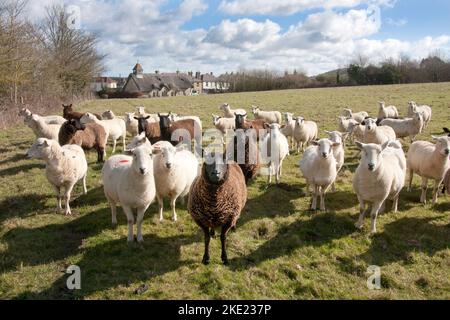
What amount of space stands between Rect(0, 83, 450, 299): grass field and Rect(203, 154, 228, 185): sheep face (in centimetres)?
137

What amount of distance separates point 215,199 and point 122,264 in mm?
1762

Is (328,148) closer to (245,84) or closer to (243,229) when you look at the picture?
(243,229)

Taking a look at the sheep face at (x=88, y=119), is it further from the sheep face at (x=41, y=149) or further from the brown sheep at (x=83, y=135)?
the sheep face at (x=41, y=149)

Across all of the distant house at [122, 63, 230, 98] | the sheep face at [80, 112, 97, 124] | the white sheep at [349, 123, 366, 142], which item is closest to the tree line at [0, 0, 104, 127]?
the sheep face at [80, 112, 97, 124]

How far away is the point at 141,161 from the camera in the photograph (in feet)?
19.1

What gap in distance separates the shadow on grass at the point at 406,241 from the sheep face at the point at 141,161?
3.85m

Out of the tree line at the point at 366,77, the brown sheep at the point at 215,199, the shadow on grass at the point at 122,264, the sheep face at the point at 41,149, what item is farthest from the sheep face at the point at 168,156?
the tree line at the point at 366,77

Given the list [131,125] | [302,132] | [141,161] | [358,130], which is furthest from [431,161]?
[131,125]

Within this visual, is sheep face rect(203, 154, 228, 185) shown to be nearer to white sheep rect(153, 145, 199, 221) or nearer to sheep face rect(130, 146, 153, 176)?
sheep face rect(130, 146, 153, 176)

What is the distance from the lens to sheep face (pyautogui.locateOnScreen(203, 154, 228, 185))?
5062 mm

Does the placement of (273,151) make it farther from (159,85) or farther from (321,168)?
(159,85)
